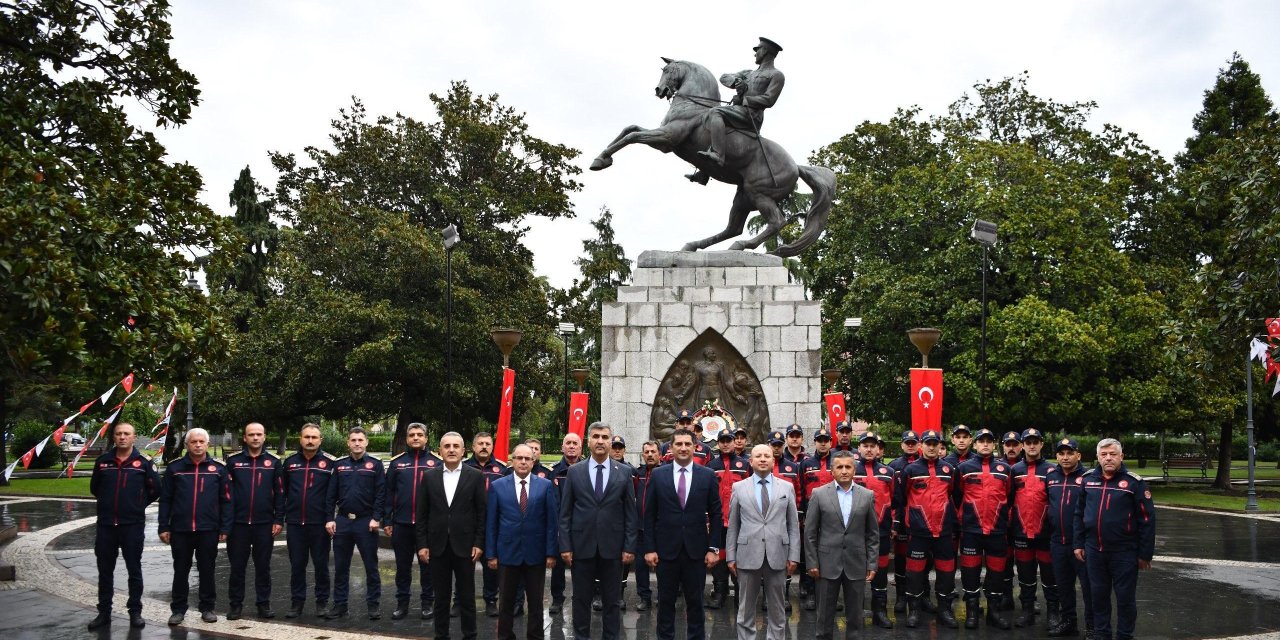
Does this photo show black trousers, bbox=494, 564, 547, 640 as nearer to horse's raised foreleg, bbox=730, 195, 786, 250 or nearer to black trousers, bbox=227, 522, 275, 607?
black trousers, bbox=227, 522, 275, 607

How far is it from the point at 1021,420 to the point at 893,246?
5.86m

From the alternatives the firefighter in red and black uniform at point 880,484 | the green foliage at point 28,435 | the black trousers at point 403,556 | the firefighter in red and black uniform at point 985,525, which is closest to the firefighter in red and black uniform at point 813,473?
the firefighter in red and black uniform at point 880,484

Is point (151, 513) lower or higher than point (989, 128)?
lower

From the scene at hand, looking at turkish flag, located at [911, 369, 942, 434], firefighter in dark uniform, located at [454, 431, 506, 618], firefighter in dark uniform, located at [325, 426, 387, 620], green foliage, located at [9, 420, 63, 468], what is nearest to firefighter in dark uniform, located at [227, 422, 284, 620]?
firefighter in dark uniform, located at [325, 426, 387, 620]

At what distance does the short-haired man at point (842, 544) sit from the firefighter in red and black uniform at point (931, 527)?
124cm

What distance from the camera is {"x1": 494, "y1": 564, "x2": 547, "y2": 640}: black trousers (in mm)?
7039

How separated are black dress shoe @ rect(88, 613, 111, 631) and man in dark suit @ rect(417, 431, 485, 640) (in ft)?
9.65

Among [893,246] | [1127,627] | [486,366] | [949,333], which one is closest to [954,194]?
[893,246]

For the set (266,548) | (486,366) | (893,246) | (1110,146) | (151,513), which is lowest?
(151,513)

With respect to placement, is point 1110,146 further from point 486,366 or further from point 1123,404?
point 486,366

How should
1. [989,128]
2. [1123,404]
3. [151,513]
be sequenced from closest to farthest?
[151,513], [1123,404], [989,128]

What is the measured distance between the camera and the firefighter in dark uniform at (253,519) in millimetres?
8492

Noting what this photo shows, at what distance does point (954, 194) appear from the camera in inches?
1045

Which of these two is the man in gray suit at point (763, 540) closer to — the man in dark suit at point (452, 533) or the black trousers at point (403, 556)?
the man in dark suit at point (452, 533)
